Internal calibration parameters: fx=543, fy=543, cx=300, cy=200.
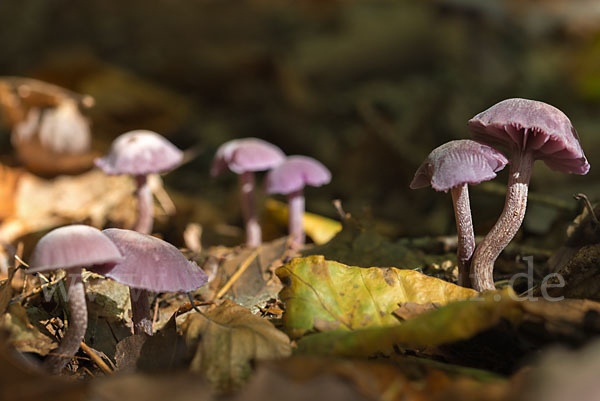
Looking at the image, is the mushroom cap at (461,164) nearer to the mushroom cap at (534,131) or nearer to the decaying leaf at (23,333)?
the mushroom cap at (534,131)

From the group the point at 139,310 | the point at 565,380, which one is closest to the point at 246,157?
the point at 139,310

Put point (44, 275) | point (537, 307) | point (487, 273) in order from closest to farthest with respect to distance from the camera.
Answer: point (537, 307) → point (487, 273) → point (44, 275)

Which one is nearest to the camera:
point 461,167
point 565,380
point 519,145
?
point 565,380

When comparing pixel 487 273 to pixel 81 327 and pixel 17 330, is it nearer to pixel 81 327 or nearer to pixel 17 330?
pixel 81 327

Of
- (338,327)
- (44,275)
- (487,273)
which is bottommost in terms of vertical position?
(44,275)

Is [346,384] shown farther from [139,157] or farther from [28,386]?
[139,157]

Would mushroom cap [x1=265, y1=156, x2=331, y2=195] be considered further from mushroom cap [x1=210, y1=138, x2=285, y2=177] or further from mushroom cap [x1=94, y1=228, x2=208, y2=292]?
mushroom cap [x1=94, y1=228, x2=208, y2=292]

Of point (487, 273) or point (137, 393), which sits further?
point (487, 273)

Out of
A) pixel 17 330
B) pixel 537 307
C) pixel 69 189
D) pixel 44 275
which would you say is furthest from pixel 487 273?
pixel 69 189
